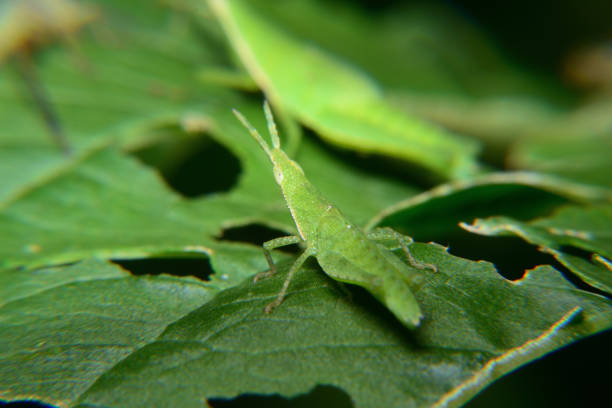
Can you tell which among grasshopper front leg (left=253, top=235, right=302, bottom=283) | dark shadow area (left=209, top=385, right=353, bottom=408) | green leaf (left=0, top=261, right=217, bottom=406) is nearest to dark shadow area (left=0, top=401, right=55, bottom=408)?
green leaf (left=0, top=261, right=217, bottom=406)

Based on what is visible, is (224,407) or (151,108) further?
(151,108)

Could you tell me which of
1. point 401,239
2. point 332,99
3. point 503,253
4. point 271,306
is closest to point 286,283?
point 271,306

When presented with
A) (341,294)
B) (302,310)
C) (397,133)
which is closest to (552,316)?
(341,294)

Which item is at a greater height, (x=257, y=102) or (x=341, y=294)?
(x=257, y=102)

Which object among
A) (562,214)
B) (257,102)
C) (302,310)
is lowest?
(302,310)

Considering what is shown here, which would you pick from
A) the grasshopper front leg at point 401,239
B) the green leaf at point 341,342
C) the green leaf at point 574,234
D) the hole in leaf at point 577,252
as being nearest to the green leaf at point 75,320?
the green leaf at point 341,342

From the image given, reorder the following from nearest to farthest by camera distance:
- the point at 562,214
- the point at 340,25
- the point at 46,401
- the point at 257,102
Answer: the point at 46,401 < the point at 562,214 < the point at 257,102 < the point at 340,25

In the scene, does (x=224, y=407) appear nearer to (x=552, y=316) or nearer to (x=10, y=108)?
(x=552, y=316)

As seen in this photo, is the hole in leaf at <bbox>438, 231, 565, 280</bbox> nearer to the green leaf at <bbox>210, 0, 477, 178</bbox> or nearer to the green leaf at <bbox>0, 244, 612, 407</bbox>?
the green leaf at <bbox>0, 244, 612, 407</bbox>
